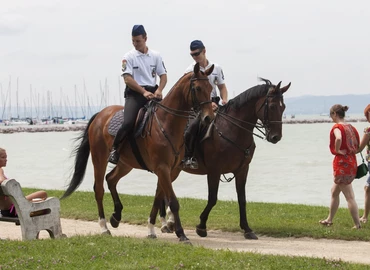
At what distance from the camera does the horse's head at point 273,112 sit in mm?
10367

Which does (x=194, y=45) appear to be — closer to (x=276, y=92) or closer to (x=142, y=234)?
(x=276, y=92)

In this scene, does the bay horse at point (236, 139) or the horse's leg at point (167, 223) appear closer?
the bay horse at point (236, 139)

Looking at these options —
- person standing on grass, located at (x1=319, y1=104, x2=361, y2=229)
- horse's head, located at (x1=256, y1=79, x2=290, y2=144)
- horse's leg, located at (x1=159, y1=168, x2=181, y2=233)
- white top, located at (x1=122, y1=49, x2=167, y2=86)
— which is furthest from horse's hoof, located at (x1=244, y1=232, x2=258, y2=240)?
white top, located at (x1=122, y1=49, x2=167, y2=86)

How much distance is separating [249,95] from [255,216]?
3.61m

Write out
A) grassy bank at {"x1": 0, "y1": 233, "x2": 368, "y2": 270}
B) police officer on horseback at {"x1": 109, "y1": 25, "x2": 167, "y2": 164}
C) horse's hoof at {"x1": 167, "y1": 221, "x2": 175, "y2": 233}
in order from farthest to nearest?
horse's hoof at {"x1": 167, "y1": 221, "x2": 175, "y2": 233}
police officer on horseback at {"x1": 109, "y1": 25, "x2": 167, "y2": 164}
grassy bank at {"x1": 0, "y1": 233, "x2": 368, "y2": 270}

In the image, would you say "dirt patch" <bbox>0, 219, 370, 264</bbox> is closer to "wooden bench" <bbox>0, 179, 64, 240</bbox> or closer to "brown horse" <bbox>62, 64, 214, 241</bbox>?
"wooden bench" <bbox>0, 179, 64, 240</bbox>

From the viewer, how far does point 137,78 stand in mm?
10562

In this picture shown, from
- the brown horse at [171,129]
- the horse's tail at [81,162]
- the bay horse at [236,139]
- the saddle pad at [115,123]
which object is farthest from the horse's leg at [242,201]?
the horse's tail at [81,162]

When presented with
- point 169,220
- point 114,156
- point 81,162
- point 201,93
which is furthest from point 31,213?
point 201,93

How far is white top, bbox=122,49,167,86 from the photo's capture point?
1046 centimetres

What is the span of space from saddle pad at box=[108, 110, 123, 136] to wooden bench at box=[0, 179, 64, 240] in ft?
5.06

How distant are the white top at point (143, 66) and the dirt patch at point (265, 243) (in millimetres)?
2662

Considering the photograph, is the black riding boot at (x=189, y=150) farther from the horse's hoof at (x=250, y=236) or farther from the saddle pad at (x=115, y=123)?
the horse's hoof at (x=250, y=236)

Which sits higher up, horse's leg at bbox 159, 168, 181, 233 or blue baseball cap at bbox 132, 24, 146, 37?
blue baseball cap at bbox 132, 24, 146, 37
